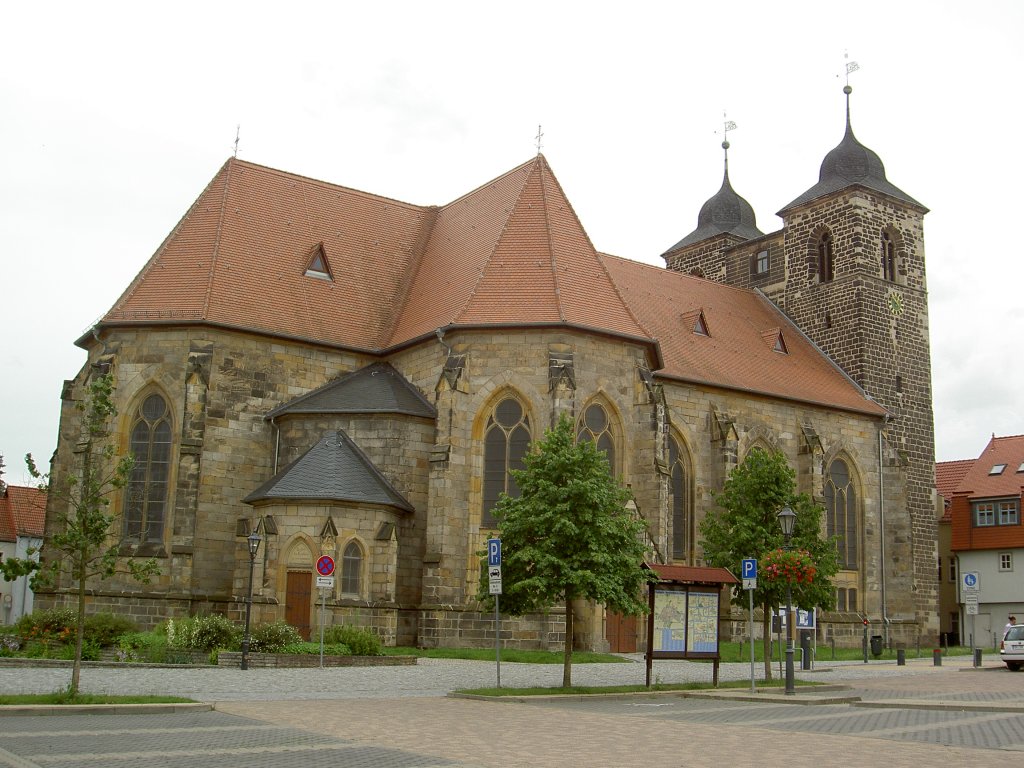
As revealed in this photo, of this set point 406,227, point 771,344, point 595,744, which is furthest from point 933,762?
point 771,344

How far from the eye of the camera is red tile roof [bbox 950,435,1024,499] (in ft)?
164

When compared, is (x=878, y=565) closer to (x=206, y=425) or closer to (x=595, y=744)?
(x=206, y=425)

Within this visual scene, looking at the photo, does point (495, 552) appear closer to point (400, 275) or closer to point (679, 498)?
point (679, 498)

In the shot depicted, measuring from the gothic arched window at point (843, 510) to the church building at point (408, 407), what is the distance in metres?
0.09

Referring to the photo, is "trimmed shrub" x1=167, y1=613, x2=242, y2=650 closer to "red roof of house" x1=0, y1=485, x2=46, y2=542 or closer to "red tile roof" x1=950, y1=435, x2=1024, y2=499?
"red roof of house" x1=0, y1=485, x2=46, y2=542

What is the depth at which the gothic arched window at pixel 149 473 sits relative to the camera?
102 ft

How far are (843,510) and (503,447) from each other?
16866 millimetres

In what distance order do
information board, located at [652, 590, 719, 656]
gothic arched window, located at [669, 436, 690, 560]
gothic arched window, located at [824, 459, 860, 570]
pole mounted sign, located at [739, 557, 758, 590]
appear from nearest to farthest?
information board, located at [652, 590, 719, 656] < pole mounted sign, located at [739, 557, 758, 590] < gothic arched window, located at [669, 436, 690, 560] < gothic arched window, located at [824, 459, 860, 570]

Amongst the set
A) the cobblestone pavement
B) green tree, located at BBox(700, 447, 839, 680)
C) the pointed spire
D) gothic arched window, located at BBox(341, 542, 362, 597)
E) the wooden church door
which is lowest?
the cobblestone pavement

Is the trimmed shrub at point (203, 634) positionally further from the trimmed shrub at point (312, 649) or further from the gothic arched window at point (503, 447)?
the gothic arched window at point (503, 447)

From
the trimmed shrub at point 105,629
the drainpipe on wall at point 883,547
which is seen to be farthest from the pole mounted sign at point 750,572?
the drainpipe on wall at point 883,547

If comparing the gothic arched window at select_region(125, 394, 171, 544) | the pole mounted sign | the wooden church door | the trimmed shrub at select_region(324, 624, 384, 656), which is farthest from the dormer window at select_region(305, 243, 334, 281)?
the pole mounted sign

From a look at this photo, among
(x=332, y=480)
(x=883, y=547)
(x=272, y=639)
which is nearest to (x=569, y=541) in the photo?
(x=272, y=639)

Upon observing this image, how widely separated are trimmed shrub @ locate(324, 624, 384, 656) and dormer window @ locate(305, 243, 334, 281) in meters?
12.9
